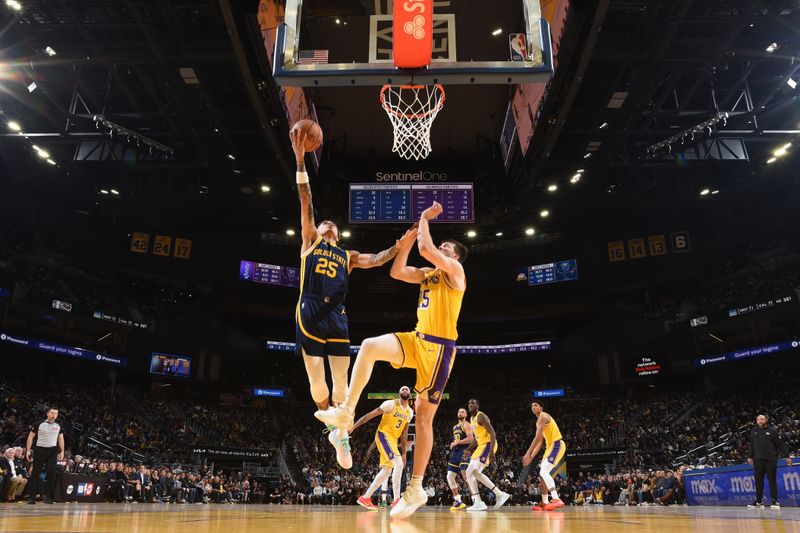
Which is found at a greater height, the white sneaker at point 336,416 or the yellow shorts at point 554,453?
the white sneaker at point 336,416

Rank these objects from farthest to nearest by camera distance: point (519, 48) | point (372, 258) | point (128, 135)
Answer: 1. point (128, 135)
2. point (519, 48)
3. point (372, 258)

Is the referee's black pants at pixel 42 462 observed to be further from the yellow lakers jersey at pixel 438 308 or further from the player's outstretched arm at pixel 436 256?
the player's outstretched arm at pixel 436 256

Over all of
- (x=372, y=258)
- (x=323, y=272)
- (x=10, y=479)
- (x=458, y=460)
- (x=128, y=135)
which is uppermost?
(x=128, y=135)

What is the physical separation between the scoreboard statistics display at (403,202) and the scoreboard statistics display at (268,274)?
12.0 metres

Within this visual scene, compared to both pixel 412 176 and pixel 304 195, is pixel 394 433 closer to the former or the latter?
pixel 304 195

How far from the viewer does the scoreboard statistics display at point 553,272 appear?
95.0 feet

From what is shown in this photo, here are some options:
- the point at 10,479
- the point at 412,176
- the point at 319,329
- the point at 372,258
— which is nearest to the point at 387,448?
the point at 372,258

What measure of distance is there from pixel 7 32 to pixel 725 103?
19549mm

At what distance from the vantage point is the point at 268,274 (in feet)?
97.4

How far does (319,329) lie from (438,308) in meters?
1.16

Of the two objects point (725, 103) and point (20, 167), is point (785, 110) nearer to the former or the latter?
point (725, 103)

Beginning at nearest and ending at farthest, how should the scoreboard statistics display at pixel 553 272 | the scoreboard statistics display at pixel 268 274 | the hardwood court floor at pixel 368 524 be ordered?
the hardwood court floor at pixel 368 524, the scoreboard statistics display at pixel 553 272, the scoreboard statistics display at pixel 268 274

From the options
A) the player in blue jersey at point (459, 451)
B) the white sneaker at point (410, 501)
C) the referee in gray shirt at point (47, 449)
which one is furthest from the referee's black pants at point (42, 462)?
the white sneaker at point (410, 501)

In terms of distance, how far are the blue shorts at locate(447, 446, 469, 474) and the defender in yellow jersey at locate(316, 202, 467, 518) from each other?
20.5 ft
